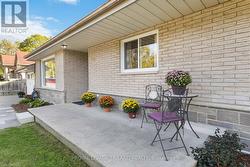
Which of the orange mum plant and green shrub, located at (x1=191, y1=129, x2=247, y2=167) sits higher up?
the orange mum plant

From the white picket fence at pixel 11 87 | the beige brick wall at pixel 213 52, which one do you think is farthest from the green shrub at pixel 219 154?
the white picket fence at pixel 11 87

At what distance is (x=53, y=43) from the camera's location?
6.58 meters

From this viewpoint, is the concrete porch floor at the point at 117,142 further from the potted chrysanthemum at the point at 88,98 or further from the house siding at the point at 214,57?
the potted chrysanthemum at the point at 88,98

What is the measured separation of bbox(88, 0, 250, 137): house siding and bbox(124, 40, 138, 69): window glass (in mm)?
927

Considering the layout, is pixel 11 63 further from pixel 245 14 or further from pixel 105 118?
pixel 245 14

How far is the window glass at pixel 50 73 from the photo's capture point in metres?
9.25

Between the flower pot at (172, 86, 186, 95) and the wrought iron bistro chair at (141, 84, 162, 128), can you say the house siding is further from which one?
the flower pot at (172, 86, 186, 95)

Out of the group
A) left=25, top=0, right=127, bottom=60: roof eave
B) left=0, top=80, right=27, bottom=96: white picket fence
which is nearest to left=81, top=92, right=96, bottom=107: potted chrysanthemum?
left=25, top=0, right=127, bottom=60: roof eave

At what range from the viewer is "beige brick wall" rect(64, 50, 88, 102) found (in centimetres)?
771

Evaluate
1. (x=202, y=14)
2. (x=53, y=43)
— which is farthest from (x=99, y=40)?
(x=202, y=14)

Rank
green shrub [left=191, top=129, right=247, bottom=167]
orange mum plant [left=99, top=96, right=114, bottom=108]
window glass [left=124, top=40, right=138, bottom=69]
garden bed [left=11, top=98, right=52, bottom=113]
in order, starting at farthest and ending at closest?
garden bed [left=11, top=98, right=52, bottom=113], orange mum plant [left=99, top=96, right=114, bottom=108], window glass [left=124, top=40, right=138, bottom=69], green shrub [left=191, top=129, right=247, bottom=167]

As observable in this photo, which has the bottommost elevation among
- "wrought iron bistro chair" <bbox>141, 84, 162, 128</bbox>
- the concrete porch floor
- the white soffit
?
the concrete porch floor

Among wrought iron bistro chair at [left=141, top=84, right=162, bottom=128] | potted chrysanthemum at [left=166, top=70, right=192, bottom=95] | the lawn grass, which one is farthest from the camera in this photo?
wrought iron bistro chair at [left=141, top=84, right=162, bottom=128]

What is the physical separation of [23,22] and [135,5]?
7.14m
